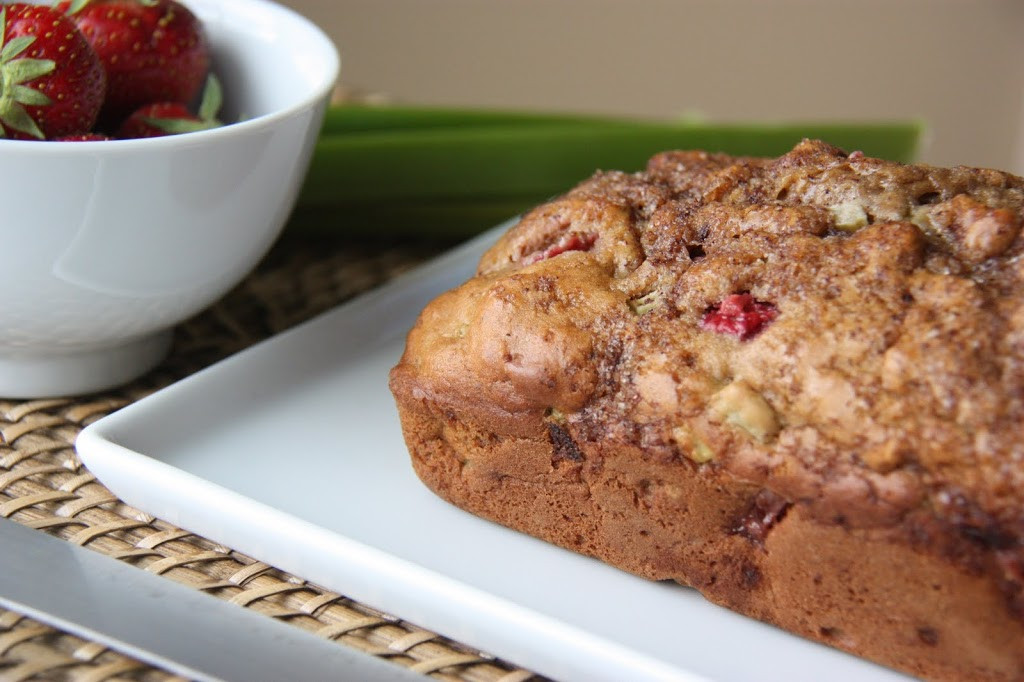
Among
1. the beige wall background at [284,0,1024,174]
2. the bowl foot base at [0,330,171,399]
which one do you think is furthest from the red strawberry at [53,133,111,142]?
the beige wall background at [284,0,1024,174]

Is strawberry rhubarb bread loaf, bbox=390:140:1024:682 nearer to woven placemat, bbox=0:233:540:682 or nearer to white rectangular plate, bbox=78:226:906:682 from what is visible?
white rectangular plate, bbox=78:226:906:682

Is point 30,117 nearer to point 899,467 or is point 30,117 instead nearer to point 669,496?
point 669,496

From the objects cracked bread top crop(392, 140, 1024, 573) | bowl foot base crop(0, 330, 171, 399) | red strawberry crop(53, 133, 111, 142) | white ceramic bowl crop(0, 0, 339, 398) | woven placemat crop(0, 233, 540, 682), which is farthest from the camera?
bowl foot base crop(0, 330, 171, 399)

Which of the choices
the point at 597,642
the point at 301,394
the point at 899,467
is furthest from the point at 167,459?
the point at 899,467

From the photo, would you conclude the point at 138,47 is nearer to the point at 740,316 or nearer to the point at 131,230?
the point at 131,230

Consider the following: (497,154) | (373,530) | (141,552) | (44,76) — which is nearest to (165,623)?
(141,552)

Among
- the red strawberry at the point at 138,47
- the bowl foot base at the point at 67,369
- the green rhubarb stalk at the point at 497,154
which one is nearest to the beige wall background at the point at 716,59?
the green rhubarb stalk at the point at 497,154
